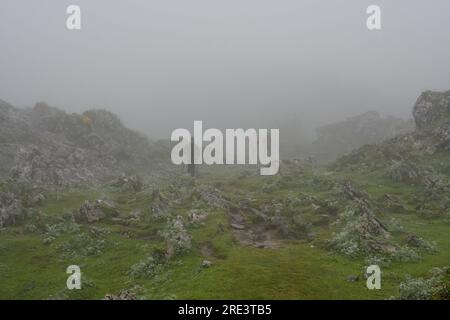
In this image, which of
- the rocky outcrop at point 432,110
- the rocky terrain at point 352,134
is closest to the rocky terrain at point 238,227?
the rocky outcrop at point 432,110

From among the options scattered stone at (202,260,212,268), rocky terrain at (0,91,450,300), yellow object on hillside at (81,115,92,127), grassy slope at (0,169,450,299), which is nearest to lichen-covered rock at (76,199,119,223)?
rocky terrain at (0,91,450,300)

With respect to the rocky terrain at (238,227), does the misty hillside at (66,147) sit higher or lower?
higher

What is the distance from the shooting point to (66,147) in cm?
10719

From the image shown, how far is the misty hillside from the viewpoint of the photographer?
3484 inches

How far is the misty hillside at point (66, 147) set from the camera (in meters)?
88.5

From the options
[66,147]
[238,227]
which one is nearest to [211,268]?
[238,227]

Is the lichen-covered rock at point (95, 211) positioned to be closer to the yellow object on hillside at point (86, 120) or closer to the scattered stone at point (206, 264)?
the scattered stone at point (206, 264)

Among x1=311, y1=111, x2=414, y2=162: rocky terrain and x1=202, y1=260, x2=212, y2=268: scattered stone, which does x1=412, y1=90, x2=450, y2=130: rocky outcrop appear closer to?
x1=311, y1=111, x2=414, y2=162: rocky terrain

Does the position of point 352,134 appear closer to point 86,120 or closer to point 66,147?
point 86,120

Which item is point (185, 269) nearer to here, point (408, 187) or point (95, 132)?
point (408, 187)

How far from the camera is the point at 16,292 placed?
4166 cm

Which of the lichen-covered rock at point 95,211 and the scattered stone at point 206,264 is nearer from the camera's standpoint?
the scattered stone at point 206,264

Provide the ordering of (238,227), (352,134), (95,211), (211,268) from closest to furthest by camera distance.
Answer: (211,268)
(238,227)
(95,211)
(352,134)

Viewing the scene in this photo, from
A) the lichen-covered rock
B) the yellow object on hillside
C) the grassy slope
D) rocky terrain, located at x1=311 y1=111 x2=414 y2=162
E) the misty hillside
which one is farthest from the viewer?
rocky terrain, located at x1=311 y1=111 x2=414 y2=162
